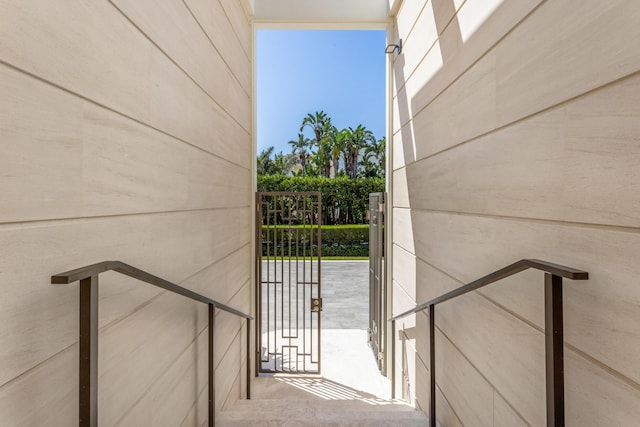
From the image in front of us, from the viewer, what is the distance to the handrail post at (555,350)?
801mm

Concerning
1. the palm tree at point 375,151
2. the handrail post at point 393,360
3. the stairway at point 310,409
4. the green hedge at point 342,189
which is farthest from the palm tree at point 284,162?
the handrail post at point 393,360

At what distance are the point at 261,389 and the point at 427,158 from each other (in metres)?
2.41

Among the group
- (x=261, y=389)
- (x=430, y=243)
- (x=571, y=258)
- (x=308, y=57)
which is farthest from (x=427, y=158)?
(x=308, y=57)

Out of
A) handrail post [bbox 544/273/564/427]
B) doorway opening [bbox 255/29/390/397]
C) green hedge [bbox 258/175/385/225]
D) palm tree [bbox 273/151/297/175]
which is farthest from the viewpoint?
palm tree [bbox 273/151/297/175]

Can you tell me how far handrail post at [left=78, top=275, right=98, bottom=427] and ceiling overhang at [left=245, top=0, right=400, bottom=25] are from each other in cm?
300

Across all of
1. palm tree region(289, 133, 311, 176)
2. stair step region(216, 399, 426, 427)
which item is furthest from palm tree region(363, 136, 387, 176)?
stair step region(216, 399, 426, 427)

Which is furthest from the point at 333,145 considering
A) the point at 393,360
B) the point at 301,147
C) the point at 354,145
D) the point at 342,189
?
the point at 393,360

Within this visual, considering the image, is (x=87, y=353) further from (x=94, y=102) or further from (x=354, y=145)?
(x=354, y=145)

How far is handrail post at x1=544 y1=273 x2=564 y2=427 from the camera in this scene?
31.5 inches

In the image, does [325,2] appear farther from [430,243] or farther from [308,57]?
[308,57]

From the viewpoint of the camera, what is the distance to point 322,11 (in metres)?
3.14

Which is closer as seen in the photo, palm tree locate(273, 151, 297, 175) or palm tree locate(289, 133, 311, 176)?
palm tree locate(273, 151, 297, 175)

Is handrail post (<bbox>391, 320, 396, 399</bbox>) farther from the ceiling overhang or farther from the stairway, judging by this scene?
the ceiling overhang

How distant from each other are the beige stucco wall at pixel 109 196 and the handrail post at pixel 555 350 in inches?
42.6
